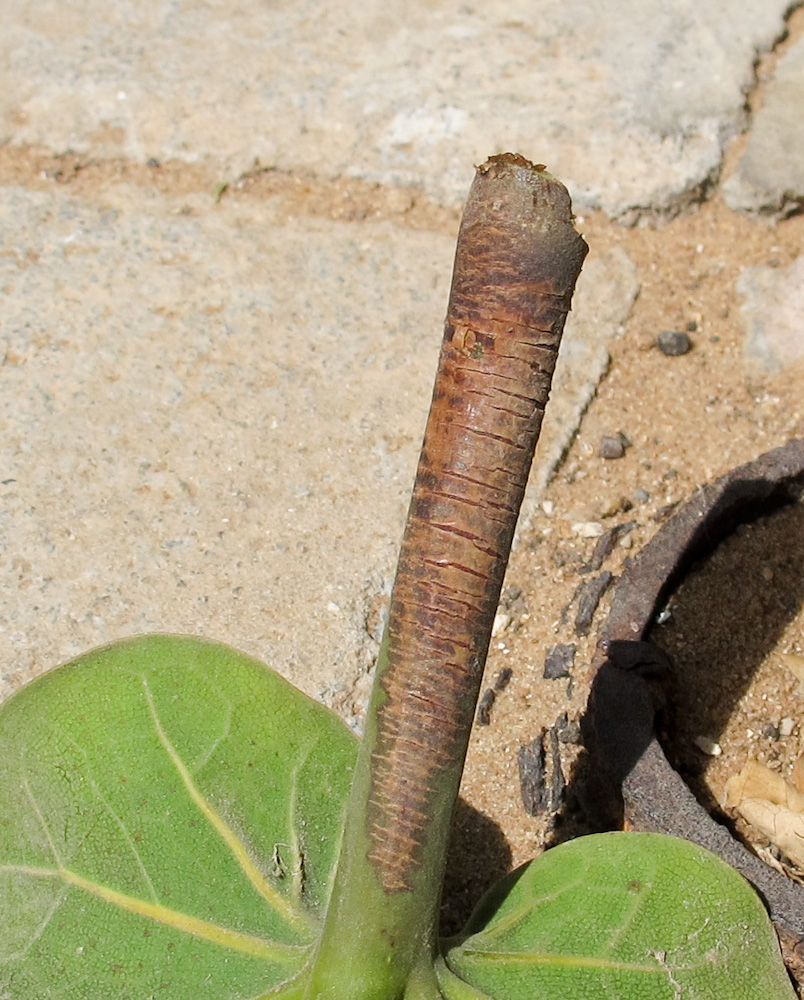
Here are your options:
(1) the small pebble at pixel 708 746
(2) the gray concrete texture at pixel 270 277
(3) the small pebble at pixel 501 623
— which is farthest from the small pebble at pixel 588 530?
(1) the small pebble at pixel 708 746

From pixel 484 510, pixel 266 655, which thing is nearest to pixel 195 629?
pixel 266 655

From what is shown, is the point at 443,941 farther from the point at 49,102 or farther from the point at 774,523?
the point at 49,102

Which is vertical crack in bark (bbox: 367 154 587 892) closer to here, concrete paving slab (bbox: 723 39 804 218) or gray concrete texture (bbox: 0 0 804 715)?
gray concrete texture (bbox: 0 0 804 715)

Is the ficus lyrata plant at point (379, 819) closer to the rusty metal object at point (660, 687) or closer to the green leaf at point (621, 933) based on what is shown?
the green leaf at point (621, 933)

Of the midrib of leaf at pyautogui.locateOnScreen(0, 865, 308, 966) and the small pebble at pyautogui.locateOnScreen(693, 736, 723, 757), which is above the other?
the small pebble at pyautogui.locateOnScreen(693, 736, 723, 757)

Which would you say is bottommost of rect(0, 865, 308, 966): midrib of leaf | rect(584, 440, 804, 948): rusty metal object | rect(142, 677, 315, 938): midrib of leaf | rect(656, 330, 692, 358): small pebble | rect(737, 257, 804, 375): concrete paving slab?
rect(0, 865, 308, 966): midrib of leaf

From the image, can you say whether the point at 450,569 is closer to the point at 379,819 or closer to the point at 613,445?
the point at 379,819

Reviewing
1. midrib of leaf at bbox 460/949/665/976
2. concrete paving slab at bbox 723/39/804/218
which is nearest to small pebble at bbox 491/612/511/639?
midrib of leaf at bbox 460/949/665/976
